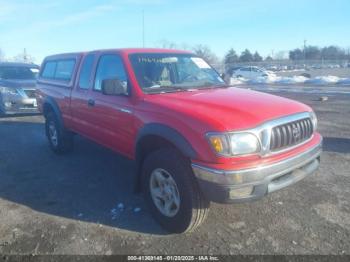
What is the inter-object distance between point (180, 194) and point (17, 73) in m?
10.2

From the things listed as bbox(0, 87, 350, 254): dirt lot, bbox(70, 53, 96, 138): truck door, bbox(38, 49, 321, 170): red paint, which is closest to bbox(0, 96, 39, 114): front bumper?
bbox(0, 87, 350, 254): dirt lot

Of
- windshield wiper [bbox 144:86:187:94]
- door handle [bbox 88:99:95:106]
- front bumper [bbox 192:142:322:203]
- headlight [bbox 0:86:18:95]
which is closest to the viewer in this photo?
front bumper [bbox 192:142:322:203]

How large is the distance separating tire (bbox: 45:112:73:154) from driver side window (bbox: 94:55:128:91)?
170 centimetres

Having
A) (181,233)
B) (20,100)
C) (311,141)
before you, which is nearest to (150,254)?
(181,233)

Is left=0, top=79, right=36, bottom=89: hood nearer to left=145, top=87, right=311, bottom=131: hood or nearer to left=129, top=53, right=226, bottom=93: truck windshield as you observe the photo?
left=129, top=53, right=226, bottom=93: truck windshield

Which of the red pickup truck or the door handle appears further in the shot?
the door handle

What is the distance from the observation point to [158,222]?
3547 millimetres

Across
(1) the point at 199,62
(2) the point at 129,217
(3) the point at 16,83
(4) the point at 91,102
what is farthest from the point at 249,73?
(2) the point at 129,217

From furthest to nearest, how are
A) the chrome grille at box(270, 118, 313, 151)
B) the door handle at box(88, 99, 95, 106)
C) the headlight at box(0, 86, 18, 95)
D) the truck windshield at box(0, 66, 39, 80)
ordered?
the truck windshield at box(0, 66, 39, 80) < the headlight at box(0, 86, 18, 95) < the door handle at box(88, 99, 95, 106) < the chrome grille at box(270, 118, 313, 151)

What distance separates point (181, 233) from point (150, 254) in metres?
0.45

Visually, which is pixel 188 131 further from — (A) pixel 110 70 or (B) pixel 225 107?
(A) pixel 110 70

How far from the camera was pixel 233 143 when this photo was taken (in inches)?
113

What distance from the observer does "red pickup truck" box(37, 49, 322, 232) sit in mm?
2887

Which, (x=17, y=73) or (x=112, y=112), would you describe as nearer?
(x=112, y=112)
